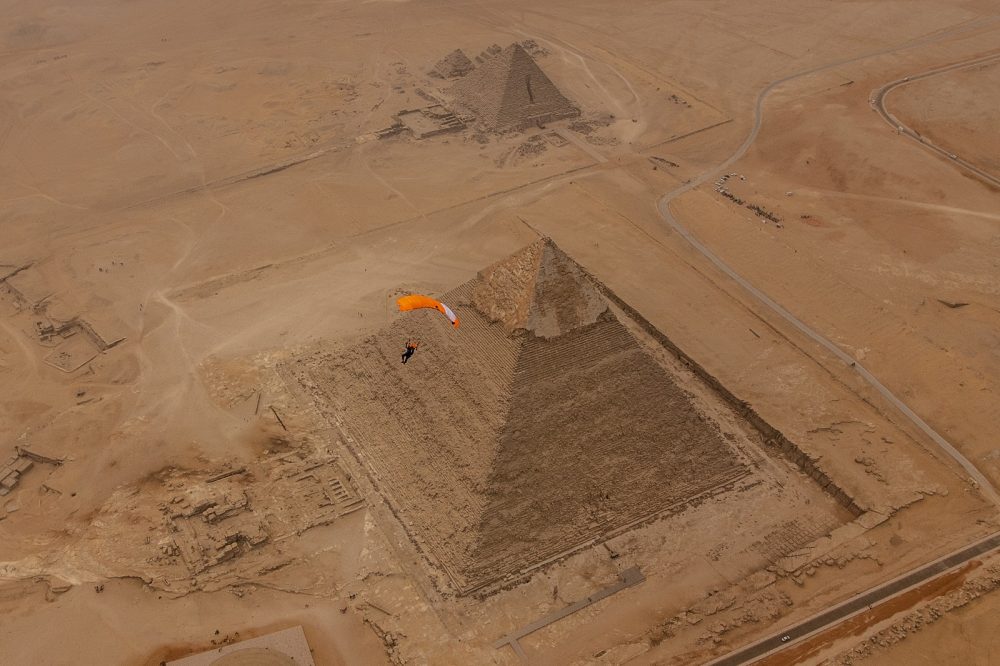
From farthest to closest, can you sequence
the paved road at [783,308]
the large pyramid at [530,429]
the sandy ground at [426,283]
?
1. the paved road at [783,308]
2. the sandy ground at [426,283]
3. the large pyramid at [530,429]

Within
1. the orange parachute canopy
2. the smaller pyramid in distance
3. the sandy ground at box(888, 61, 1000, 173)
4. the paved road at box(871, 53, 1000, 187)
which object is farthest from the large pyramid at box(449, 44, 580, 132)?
the orange parachute canopy

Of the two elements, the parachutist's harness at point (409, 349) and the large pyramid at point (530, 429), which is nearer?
the large pyramid at point (530, 429)

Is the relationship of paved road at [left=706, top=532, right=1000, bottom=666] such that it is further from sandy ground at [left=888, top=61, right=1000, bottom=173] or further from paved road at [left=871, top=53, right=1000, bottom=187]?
sandy ground at [left=888, top=61, right=1000, bottom=173]

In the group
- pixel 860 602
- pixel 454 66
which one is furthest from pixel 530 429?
pixel 454 66

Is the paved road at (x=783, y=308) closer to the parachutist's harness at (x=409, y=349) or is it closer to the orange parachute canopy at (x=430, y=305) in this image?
the orange parachute canopy at (x=430, y=305)

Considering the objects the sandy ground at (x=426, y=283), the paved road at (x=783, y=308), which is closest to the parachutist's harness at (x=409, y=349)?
the sandy ground at (x=426, y=283)

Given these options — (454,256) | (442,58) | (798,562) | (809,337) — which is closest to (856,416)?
(809,337)
